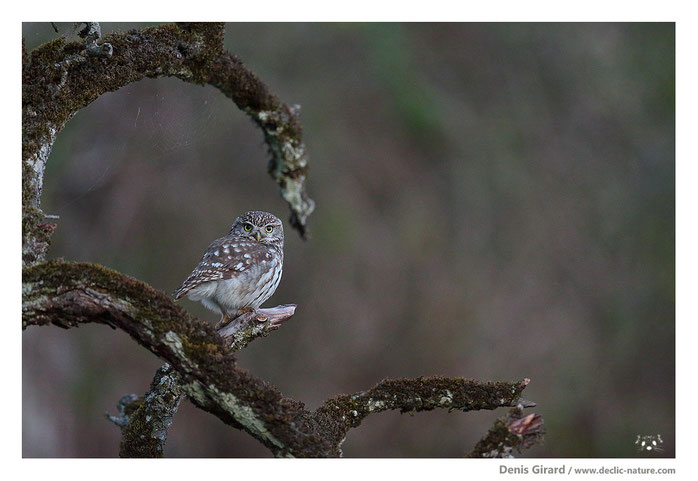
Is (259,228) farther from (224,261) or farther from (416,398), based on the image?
(416,398)

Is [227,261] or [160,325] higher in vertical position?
[227,261]

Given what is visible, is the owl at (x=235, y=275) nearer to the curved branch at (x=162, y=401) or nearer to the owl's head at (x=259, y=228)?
the owl's head at (x=259, y=228)

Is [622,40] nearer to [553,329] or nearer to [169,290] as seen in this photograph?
[553,329]

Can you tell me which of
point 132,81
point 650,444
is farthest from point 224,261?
point 650,444

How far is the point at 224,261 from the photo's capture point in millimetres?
3096

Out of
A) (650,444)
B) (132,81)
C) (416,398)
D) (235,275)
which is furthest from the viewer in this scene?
(235,275)

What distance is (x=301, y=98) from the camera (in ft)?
23.8

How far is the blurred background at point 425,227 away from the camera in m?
7.00

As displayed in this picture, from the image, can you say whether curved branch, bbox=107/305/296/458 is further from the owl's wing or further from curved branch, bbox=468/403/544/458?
curved branch, bbox=468/403/544/458

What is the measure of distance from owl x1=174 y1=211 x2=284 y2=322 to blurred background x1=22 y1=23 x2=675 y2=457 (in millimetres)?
3273

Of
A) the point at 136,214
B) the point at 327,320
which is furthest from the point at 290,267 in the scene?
the point at 136,214

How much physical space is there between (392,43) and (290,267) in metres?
2.58

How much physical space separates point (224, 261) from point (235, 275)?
0.24 feet

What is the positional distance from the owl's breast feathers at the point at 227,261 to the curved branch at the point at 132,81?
29.8 inches
